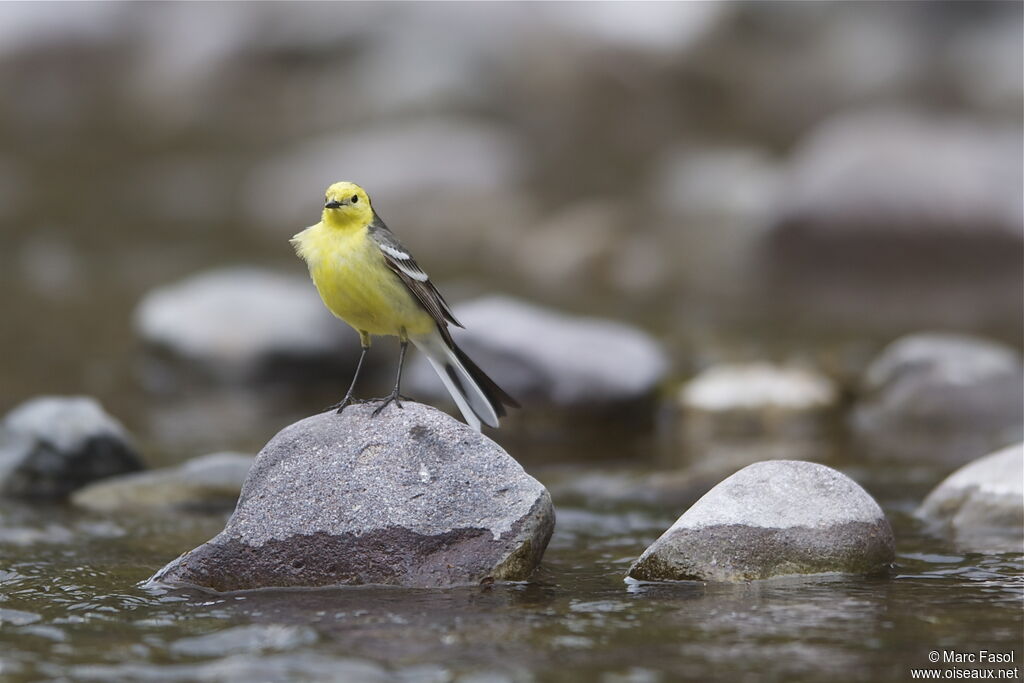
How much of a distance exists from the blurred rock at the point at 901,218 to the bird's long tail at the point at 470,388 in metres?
12.4

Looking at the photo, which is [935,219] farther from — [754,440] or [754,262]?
[754,440]

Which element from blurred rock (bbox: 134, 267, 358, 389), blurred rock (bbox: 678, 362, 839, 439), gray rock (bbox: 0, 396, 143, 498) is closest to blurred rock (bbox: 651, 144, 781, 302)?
blurred rock (bbox: 678, 362, 839, 439)

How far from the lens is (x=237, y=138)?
33.9 meters

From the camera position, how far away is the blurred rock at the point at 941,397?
11.9 metres

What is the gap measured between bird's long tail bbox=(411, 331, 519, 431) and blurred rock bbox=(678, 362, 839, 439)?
16.7 ft

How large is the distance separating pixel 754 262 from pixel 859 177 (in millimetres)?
2241

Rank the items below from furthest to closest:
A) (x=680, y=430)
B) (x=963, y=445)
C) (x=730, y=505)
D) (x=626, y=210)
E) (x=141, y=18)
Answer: (x=141, y=18) → (x=626, y=210) → (x=680, y=430) → (x=963, y=445) → (x=730, y=505)

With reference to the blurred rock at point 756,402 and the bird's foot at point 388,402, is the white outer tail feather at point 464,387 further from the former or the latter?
the blurred rock at point 756,402

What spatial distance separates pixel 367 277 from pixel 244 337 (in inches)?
328

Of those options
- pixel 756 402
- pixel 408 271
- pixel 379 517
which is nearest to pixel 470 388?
pixel 408 271

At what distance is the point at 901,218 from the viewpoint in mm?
21062

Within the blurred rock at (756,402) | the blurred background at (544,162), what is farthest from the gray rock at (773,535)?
the blurred background at (544,162)

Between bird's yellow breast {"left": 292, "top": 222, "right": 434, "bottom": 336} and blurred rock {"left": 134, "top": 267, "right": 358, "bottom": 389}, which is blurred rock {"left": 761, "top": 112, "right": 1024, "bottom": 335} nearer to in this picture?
blurred rock {"left": 134, "top": 267, "right": 358, "bottom": 389}

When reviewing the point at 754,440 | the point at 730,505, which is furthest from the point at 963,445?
the point at 730,505
